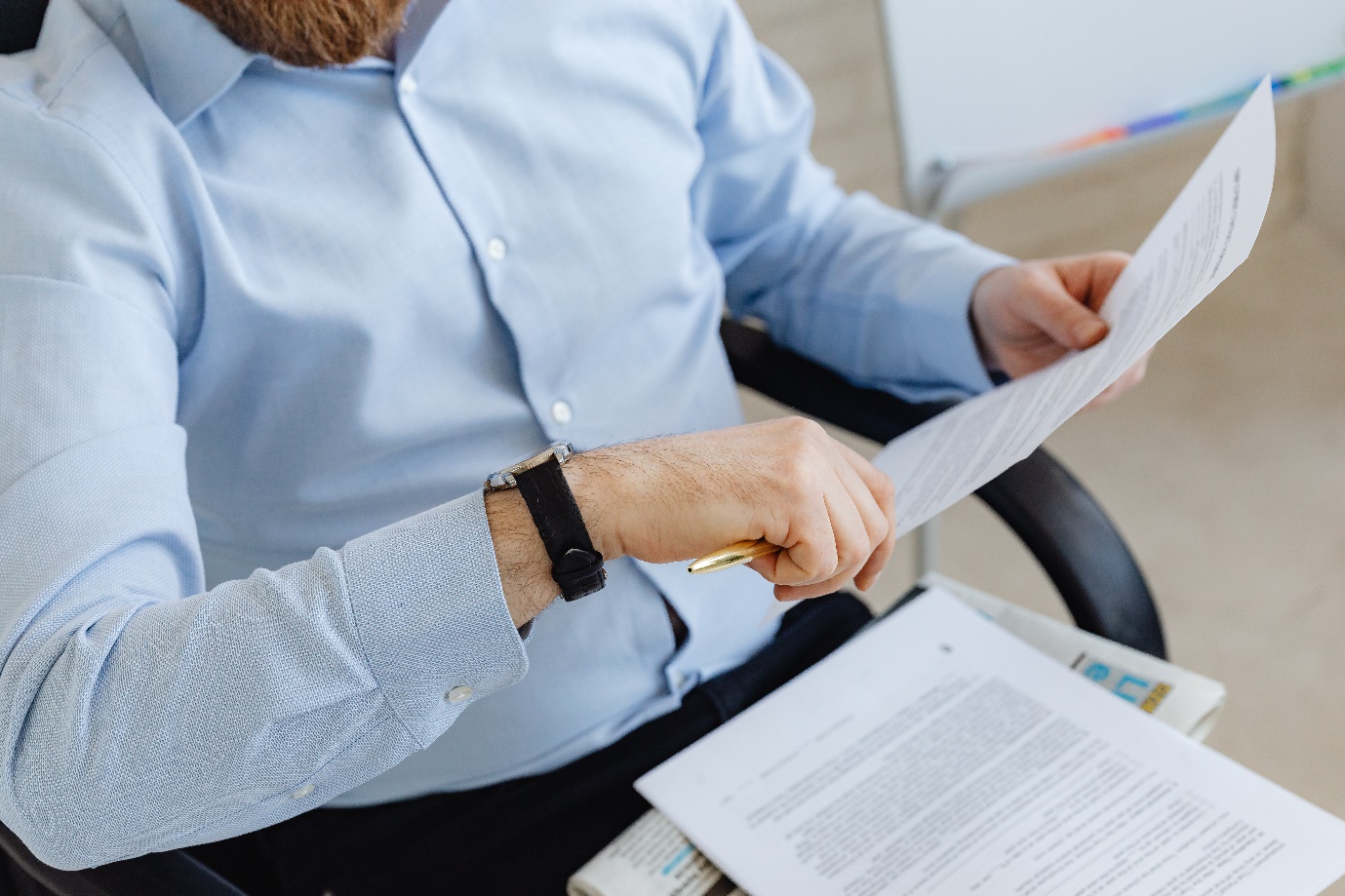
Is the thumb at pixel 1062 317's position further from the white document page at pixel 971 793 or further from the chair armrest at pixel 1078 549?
the white document page at pixel 971 793

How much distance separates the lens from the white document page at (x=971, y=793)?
2.07 ft

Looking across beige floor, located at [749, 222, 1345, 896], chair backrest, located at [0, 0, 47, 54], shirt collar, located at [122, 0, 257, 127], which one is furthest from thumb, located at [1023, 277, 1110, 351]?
beige floor, located at [749, 222, 1345, 896]

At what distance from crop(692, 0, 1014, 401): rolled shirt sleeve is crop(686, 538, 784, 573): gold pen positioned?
373 millimetres

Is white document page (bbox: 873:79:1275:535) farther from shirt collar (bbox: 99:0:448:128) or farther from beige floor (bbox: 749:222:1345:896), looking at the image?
beige floor (bbox: 749:222:1345:896)

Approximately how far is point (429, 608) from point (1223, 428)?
66.9 inches

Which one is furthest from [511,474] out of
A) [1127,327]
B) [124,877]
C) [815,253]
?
[815,253]

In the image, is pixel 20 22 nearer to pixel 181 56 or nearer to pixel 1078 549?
pixel 181 56

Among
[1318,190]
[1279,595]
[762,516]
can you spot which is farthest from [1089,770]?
[1318,190]

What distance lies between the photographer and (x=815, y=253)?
104 cm

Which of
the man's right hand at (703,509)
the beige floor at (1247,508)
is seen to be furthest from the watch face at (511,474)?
the beige floor at (1247,508)

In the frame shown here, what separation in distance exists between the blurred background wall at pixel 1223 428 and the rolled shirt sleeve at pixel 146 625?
0.94 m

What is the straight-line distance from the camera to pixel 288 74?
0.76 meters

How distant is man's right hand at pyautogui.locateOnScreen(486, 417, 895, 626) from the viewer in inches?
23.9

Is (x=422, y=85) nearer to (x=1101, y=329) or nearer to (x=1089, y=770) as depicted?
(x=1101, y=329)
